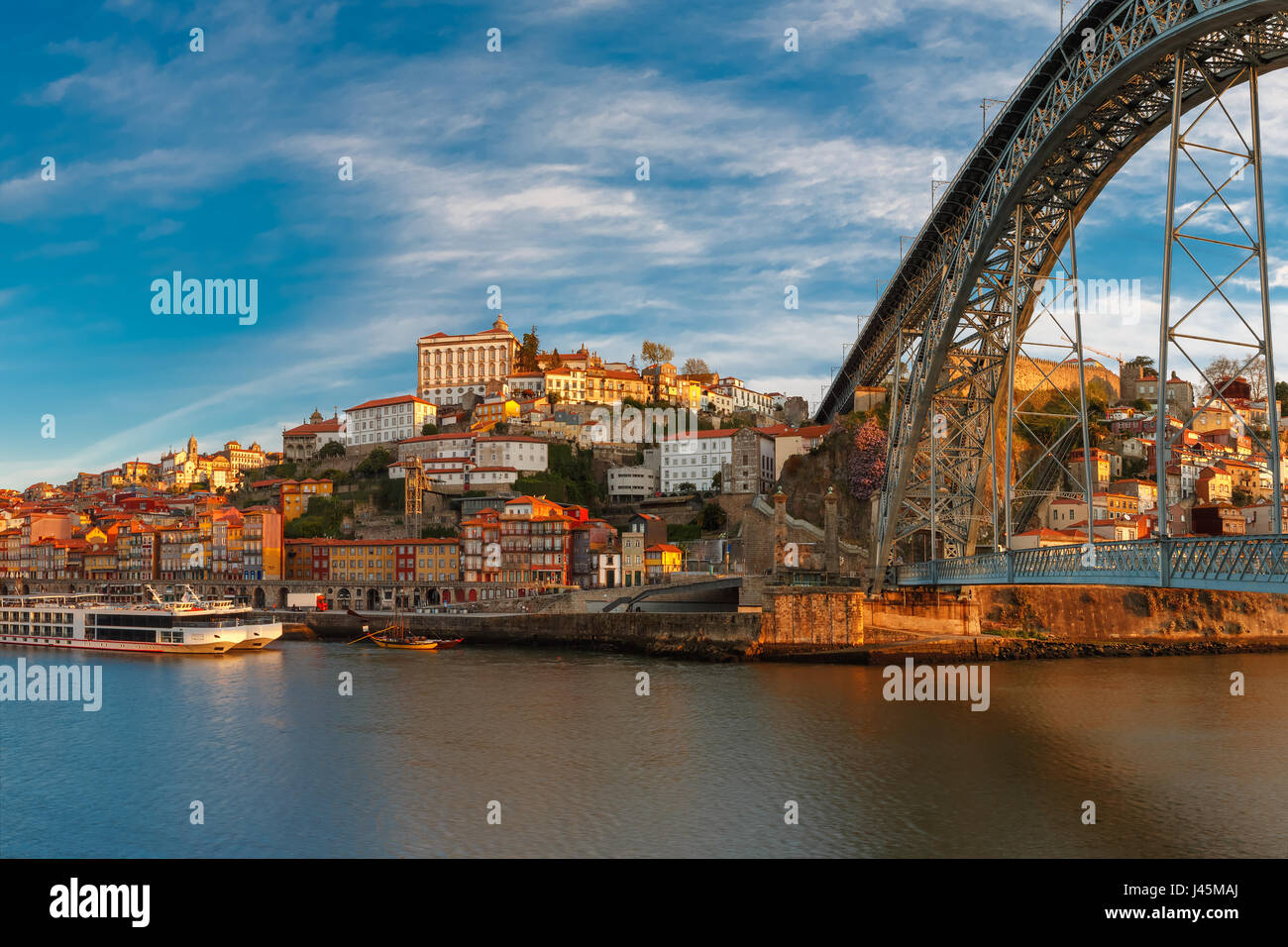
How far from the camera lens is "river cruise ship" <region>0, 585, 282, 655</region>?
4100 cm

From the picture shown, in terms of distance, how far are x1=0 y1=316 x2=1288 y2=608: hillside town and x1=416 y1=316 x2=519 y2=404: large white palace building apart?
0.62 feet

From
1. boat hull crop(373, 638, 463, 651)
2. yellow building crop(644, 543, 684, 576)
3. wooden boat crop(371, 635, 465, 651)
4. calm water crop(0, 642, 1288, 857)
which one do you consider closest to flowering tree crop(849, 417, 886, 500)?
yellow building crop(644, 543, 684, 576)

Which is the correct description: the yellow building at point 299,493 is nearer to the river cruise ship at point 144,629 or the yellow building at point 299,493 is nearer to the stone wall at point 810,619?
the river cruise ship at point 144,629

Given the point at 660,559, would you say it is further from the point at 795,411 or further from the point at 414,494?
the point at 795,411

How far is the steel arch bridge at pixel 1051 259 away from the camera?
42.0 ft

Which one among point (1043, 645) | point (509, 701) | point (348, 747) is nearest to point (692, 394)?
point (1043, 645)

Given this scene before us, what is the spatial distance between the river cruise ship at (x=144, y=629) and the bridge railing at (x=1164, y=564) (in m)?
31.6

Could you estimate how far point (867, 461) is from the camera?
4812 centimetres

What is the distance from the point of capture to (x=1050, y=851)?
14039 millimetres

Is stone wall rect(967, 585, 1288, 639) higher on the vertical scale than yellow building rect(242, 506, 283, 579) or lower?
lower

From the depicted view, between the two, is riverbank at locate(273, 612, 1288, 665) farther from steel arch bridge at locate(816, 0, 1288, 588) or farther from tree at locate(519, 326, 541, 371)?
tree at locate(519, 326, 541, 371)

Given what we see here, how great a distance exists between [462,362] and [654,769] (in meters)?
72.3

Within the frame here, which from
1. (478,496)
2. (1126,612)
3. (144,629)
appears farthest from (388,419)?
(1126,612)
